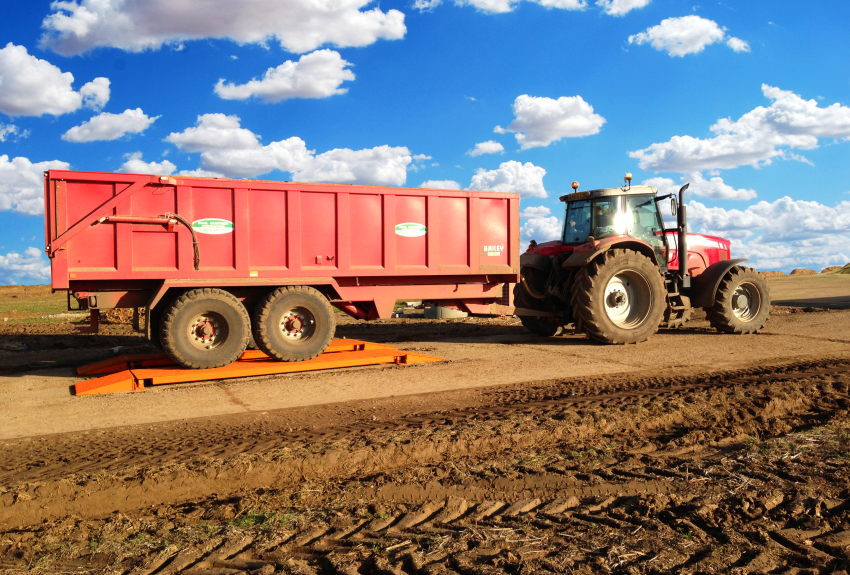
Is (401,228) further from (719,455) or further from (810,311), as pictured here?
(810,311)

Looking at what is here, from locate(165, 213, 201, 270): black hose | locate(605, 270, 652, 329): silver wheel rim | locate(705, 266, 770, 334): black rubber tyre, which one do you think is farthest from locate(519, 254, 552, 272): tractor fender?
locate(165, 213, 201, 270): black hose

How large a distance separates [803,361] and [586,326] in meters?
3.00

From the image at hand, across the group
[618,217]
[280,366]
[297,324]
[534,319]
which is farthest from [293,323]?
[618,217]

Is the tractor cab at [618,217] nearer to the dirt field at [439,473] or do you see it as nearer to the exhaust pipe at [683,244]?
the exhaust pipe at [683,244]

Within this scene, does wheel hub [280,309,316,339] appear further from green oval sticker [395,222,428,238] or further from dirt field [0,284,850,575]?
green oval sticker [395,222,428,238]

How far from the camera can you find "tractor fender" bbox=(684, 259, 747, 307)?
10648 millimetres

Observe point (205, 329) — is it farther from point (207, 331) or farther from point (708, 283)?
point (708, 283)

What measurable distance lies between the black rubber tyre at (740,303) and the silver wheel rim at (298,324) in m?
7.28

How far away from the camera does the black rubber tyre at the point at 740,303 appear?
10797mm

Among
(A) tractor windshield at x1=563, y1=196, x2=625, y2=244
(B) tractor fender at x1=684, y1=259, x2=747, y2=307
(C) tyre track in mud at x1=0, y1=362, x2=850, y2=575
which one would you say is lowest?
(C) tyre track in mud at x1=0, y1=362, x2=850, y2=575

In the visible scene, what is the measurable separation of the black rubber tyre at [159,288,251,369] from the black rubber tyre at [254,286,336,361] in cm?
25

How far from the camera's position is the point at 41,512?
3.62 metres

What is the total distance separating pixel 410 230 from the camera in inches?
353

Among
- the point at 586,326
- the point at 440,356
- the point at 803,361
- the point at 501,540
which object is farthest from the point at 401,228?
the point at 501,540
